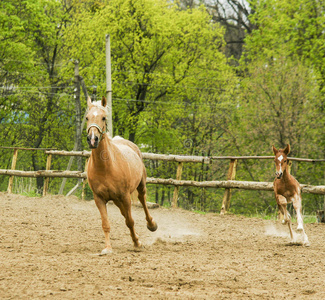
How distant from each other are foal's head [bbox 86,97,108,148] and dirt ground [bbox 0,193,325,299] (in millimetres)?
1484

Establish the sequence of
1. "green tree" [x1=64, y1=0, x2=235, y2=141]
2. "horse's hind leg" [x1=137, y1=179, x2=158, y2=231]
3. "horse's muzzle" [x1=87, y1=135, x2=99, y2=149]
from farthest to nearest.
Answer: "green tree" [x1=64, y1=0, x2=235, y2=141], "horse's hind leg" [x1=137, y1=179, x2=158, y2=231], "horse's muzzle" [x1=87, y1=135, x2=99, y2=149]

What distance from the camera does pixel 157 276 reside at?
468cm

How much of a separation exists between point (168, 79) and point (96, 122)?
70.9 ft

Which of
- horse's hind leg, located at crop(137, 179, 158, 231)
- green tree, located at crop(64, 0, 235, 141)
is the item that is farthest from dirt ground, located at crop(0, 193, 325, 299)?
green tree, located at crop(64, 0, 235, 141)

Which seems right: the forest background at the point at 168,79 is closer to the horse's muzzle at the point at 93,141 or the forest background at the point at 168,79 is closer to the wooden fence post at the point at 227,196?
the wooden fence post at the point at 227,196

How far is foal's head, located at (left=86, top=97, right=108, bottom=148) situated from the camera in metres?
5.55

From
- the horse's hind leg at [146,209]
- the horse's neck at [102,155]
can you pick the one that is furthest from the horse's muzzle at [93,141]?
the horse's hind leg at [146,209]

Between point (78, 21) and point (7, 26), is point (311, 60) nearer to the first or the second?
point (78, 21)

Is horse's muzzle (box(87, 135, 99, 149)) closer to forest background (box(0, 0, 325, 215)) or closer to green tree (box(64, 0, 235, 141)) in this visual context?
forest background (box(0, 0, 325, 215))

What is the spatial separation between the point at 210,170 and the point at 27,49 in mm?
12960

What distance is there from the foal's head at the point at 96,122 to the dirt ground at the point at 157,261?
4.87 feet

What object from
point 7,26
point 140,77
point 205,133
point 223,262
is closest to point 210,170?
point 205,133

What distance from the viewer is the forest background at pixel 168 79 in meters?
23.2

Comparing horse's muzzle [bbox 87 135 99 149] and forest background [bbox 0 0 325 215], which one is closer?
horse's muzzle [bbox 87 135 99 149]
